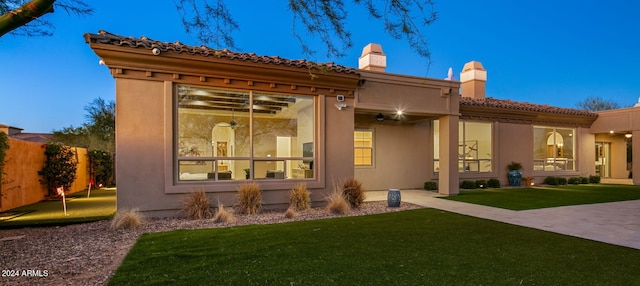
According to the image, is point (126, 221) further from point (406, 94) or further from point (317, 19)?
point (406, 94)

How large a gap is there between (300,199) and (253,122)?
7.73ft

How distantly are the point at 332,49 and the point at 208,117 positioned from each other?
4.68 meters

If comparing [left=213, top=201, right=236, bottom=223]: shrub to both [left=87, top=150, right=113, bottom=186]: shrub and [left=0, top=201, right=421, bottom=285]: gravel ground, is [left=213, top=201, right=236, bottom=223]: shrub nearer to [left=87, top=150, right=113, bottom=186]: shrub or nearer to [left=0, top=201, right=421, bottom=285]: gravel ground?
[left=0, top=201, right=421, bottom=285]: gravel ground

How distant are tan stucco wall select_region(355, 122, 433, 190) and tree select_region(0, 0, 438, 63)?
26.8 ft

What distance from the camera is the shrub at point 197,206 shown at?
715cm

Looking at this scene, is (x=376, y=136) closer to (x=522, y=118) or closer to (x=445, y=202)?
(x=445, y=202)

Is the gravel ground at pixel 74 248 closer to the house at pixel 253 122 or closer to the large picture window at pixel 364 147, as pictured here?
the house at pixel 253 122

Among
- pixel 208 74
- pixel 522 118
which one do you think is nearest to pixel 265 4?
pixel 208 74

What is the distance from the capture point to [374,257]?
4383mm

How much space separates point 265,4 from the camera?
4969 millimetres

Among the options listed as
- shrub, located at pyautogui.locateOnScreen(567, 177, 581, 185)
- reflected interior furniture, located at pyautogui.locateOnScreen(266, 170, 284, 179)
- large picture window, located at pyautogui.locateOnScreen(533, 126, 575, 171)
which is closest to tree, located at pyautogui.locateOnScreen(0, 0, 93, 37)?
reflected interior furniture, located at pyautogui.locateOnScreen(266, 170, 284, 179)

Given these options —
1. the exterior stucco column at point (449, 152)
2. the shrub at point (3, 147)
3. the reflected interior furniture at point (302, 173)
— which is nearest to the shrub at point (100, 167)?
the shrub at point (3, 147)

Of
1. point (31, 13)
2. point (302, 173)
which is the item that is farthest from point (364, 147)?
point (31, 13)

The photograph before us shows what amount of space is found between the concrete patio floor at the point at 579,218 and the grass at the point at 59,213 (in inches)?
333
